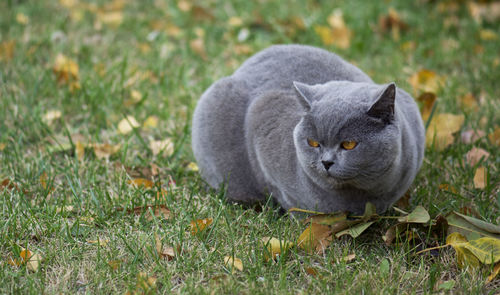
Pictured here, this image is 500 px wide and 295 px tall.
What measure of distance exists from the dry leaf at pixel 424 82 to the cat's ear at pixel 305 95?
1480mm

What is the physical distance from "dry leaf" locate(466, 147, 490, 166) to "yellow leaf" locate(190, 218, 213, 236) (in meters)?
1.32

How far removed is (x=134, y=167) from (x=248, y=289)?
3.76 ft

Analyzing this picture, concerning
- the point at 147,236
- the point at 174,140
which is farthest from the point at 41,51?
the point at 147,236

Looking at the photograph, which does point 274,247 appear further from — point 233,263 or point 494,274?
point 494,274

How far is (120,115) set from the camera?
318 centimetres

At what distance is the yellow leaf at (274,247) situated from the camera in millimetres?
2010

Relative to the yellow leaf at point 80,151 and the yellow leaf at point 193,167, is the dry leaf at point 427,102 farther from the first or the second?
the yellow leaf at point 80,151

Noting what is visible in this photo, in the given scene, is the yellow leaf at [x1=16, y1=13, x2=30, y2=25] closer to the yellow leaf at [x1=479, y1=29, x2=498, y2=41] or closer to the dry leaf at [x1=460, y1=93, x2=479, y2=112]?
the dry leaf at [x1=460, y1=93, x2=479, y2=112]

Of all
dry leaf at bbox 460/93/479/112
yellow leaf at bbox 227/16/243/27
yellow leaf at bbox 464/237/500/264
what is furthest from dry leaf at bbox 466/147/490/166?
yellow leaf at bbox 227/16/243/27

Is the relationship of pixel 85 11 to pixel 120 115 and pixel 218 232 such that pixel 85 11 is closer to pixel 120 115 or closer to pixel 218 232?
pixel 120 115

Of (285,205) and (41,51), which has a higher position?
(41,51)

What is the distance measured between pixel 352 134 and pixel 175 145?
4.08 ft

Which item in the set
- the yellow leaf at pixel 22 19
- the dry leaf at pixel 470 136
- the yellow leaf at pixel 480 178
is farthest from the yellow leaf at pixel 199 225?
the yellow leaf at pixel 22 19

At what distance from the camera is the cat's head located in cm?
191
